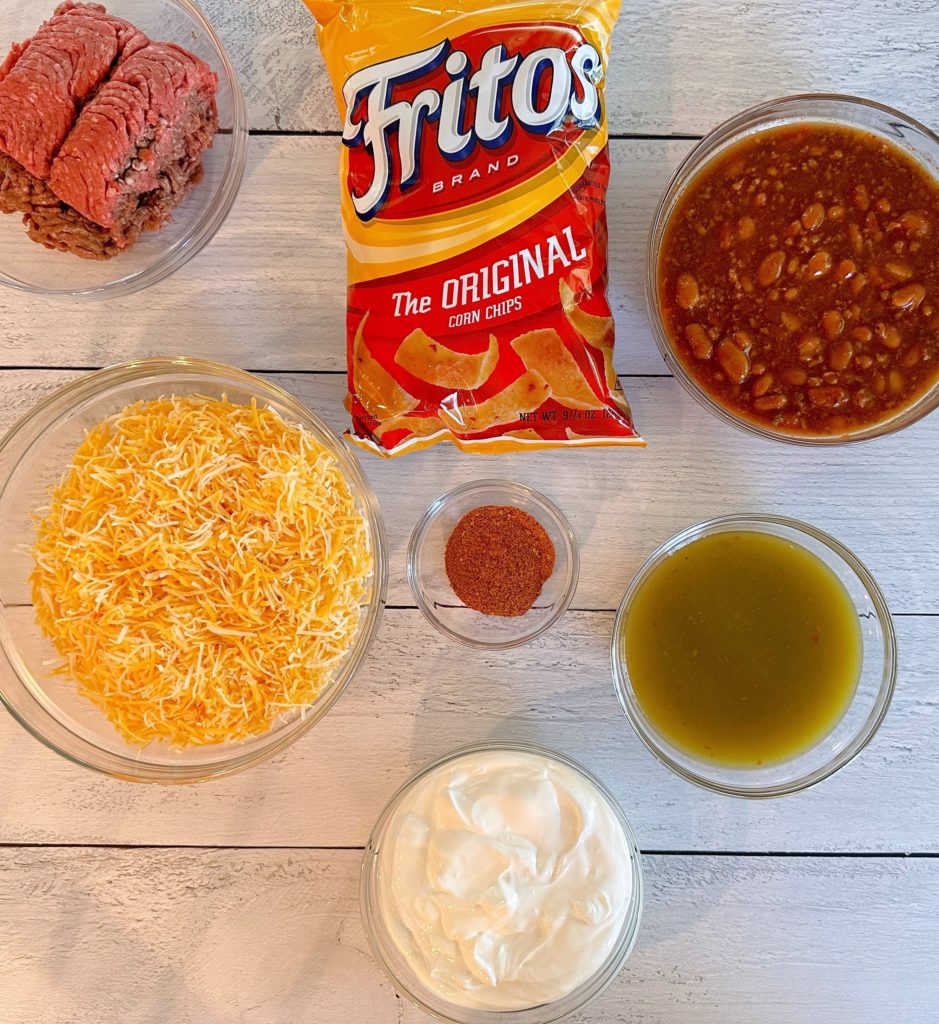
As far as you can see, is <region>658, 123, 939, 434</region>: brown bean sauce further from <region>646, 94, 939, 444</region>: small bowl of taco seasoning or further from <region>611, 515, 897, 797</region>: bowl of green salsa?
<region>611, 515, 897, 797</region>: bowl of green salsa

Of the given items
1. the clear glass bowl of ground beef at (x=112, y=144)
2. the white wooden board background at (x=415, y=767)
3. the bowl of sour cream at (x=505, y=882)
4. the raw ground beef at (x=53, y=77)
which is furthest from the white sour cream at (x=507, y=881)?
the raw ground beef at (x=53, y=77)

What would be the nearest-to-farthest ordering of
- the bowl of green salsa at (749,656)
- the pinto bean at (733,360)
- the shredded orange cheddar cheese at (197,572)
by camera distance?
the shredded orange cheddar cheese at (197,572) → the pinto bean at (733,360) → the bowl of green salsa at (749,656)

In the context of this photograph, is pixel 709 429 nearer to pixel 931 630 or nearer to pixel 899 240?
pixel 899 240

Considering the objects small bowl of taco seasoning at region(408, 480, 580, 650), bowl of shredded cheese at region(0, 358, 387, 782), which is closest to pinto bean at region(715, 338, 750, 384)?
small bowl of taco seasoning at region(408, 480, 580, 650)

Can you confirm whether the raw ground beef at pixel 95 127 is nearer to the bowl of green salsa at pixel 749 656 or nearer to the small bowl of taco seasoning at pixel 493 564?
the small bowl of taco seasoning at pixel 493 564

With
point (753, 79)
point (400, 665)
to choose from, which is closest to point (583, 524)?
point (400, 665)

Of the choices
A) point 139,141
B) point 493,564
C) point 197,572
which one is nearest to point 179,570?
point 197,572
